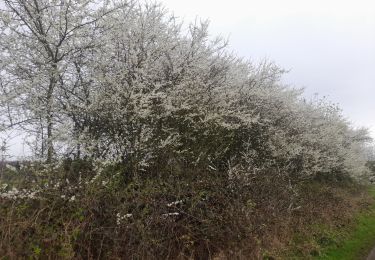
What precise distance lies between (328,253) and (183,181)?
15.1 ft

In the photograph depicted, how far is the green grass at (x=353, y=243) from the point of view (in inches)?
402

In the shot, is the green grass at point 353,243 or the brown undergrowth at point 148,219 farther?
the green grass at point 353,243

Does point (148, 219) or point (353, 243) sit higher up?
point (148, 219)

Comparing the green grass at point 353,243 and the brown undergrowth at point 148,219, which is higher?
the brown undergrowth at point 148,219

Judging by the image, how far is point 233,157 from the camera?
10.7 m

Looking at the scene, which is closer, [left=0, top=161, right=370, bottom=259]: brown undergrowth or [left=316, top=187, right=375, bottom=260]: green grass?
[left=0, top=161, right=370, bottom=259]: brown undergrowth

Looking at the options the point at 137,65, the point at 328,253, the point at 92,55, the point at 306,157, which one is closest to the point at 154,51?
the point at 137,65

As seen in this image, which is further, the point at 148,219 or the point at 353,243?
the point at 353,243

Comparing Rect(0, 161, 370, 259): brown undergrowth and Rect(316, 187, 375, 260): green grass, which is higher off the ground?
Rect(0, 161, 370, 259): brown undergrowth

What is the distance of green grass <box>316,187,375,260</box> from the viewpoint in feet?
33.5

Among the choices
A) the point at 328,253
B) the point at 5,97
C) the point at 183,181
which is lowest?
the point at 328,253

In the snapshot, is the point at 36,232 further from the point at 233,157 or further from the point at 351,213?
the point at 351,213

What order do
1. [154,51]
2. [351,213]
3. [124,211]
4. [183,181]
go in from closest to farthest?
1. [124,211]
2. [183,181]
3. [154,51]
4. [351,213]

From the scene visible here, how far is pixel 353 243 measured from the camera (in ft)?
38.2
